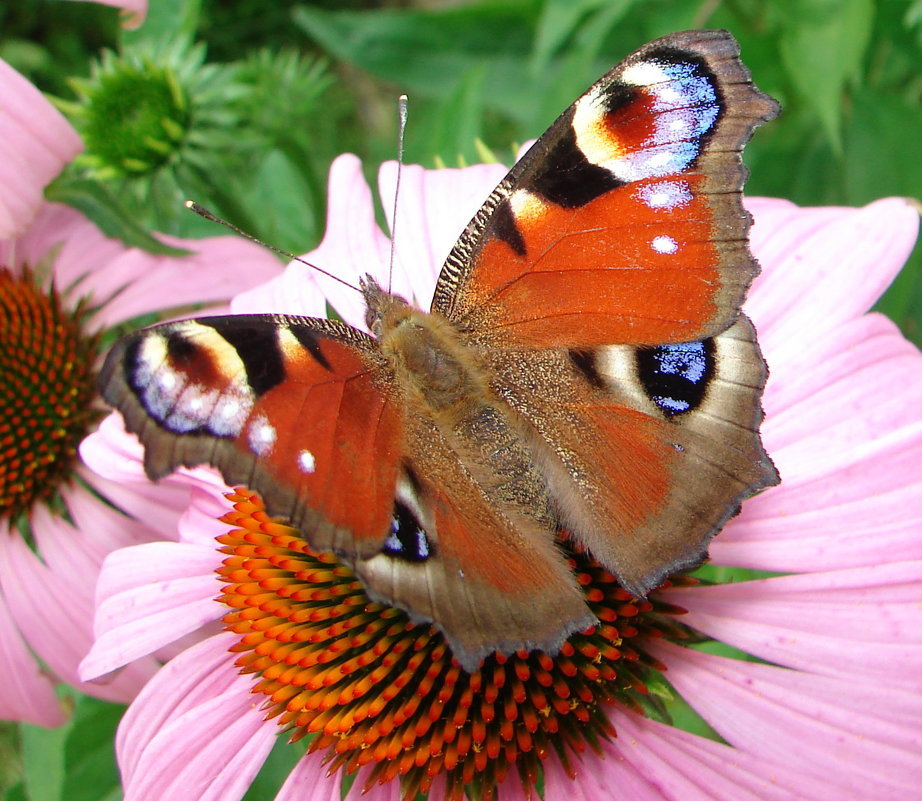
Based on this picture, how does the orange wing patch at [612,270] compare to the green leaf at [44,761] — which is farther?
the green leaf at [44,761]

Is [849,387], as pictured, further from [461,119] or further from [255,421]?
[461,119]

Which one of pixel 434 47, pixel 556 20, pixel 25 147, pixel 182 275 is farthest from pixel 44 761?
pixel 434 47

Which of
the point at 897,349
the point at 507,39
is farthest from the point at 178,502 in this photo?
the point at 507,39

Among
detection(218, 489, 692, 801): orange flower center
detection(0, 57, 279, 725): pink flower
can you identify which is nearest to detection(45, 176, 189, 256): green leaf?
detection(0, 57, 279, 725): pink flower

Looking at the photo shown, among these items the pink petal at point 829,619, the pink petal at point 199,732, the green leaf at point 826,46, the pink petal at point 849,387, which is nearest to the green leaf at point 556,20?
the green leaf at point 826,46

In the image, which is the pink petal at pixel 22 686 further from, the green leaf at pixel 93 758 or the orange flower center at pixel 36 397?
the orange flower center at pixel 36 397
